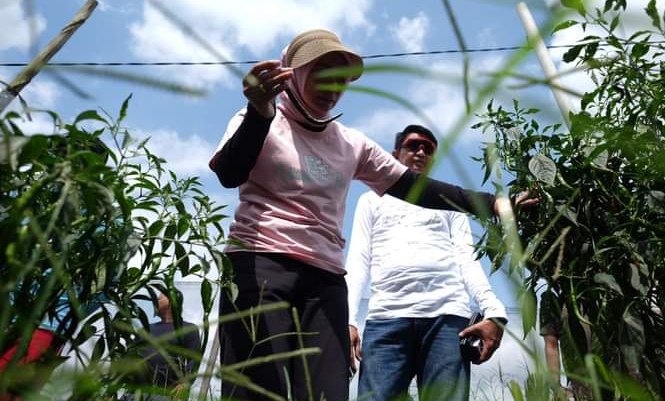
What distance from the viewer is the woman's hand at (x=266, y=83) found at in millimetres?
1315

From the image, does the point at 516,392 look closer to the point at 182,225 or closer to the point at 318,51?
the point at 182,225

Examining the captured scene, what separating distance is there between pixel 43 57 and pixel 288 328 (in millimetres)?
1259

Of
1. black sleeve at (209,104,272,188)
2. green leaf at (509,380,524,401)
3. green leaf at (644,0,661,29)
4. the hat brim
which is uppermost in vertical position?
the hat brim

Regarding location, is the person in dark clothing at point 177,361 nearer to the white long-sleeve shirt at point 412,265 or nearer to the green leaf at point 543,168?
the green leaf at point 543,168

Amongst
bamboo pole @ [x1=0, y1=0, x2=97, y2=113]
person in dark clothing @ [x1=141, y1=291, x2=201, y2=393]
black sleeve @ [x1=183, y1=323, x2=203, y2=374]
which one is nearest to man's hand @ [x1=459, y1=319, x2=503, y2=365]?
black sleeve @ [x1=183, y1=323, x2=203, y2=374]

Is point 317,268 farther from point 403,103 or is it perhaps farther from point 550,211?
point 403,103

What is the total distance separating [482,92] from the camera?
0.87 ft

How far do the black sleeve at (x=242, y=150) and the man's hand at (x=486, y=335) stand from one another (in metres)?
1.43

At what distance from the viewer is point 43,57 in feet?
1.40

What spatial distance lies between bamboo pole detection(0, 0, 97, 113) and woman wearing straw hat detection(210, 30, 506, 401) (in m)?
0.98

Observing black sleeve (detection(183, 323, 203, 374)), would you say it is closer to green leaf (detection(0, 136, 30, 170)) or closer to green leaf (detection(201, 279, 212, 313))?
green leaf (detection(201, 279, 212, 313))

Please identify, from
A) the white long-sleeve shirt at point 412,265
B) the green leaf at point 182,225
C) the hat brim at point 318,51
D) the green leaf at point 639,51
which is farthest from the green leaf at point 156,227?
the white long-sleeve shirt at point 412,265

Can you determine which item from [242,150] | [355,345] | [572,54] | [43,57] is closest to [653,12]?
[572,54]

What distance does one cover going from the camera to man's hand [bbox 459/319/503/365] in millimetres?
2695
